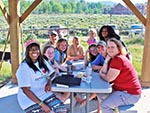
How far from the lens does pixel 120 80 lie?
268 cm

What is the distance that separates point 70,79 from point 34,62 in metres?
0.42

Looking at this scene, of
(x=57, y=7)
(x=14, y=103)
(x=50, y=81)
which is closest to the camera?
(x=50, y=81)

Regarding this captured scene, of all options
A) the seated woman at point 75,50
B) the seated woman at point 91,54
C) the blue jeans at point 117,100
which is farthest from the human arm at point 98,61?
the blue jeans at point 117,100

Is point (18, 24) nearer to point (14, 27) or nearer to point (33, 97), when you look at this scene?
point (14, 27)

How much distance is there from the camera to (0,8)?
432 centimetres

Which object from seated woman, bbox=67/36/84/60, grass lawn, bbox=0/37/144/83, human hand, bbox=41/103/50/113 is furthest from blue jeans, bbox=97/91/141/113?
grass lawn, bbox=0/37/144/83

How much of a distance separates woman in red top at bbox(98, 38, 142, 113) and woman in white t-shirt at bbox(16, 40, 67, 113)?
0.50m

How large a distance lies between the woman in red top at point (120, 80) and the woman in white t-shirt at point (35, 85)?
50cm

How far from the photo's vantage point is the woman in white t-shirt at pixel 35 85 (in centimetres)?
243

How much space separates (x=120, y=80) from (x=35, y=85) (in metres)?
0.88

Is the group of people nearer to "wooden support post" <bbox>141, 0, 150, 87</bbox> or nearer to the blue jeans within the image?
the blue jeans

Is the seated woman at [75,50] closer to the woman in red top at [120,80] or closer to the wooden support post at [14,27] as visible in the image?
the wooden support post at [14,27]

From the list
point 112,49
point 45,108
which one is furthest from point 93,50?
point 45,108

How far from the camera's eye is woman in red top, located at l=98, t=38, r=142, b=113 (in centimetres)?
262
